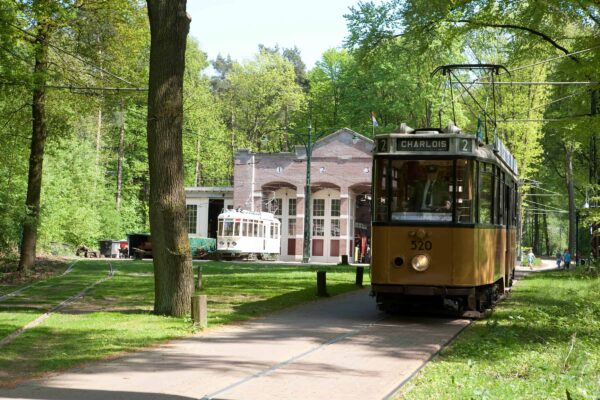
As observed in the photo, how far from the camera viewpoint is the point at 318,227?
59.1 m

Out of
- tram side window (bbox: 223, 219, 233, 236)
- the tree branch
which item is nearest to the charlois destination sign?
the tree branch

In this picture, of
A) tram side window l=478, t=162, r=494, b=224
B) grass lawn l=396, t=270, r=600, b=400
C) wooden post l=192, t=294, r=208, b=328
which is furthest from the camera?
tram side window l=478, t=162, r=494, b=224

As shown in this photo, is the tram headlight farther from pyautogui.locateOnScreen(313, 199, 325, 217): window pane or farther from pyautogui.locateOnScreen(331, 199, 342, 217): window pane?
pyautogui.locateOnScreen(313, 199, 325, 217): window pane

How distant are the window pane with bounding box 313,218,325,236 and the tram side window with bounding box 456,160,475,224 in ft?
142

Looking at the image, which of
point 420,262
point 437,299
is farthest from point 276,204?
point 420,262

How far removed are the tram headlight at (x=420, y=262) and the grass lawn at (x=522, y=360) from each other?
138cm

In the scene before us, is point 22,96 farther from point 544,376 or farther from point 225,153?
point 225,153

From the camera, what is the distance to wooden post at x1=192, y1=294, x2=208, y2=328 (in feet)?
46.2

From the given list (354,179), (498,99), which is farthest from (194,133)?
(498,99)

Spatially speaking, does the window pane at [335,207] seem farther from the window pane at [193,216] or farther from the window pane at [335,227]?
the window pane at [193,216]

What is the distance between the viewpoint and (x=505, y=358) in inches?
424

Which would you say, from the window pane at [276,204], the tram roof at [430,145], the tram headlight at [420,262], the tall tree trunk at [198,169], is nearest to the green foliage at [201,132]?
the tall tree trunk at [198,169]

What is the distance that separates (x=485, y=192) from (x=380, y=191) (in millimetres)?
2229

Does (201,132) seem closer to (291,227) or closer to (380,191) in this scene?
(291,227)
